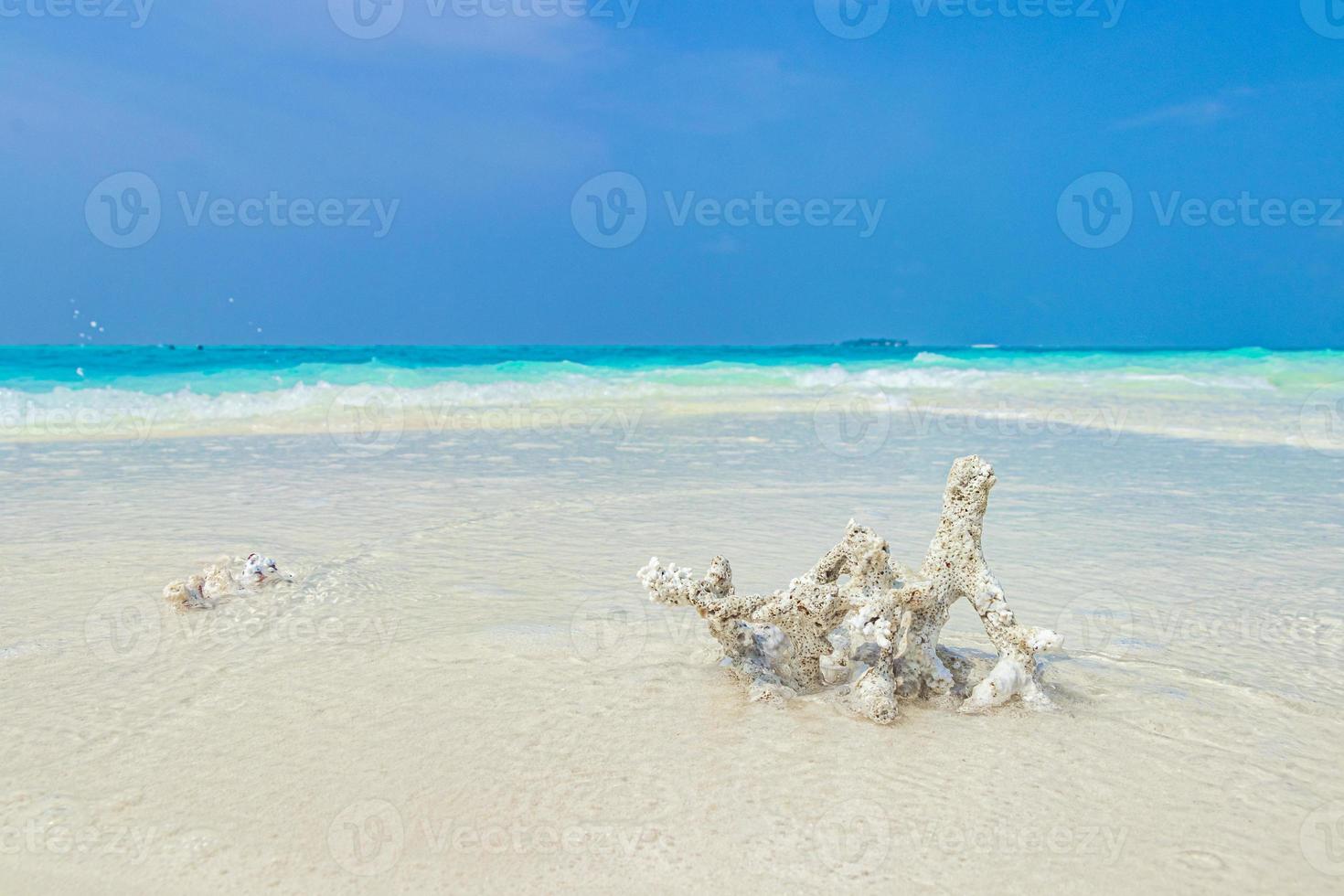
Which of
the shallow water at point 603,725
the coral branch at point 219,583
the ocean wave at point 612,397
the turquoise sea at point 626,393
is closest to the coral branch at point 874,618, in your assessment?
the shallow water at point 603,725

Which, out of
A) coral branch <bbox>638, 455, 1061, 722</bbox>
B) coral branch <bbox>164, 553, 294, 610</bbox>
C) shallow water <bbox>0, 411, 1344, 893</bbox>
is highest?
coral branch <bbox>638, 455, 1061, 722</bbox>

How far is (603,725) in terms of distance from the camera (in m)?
2.82

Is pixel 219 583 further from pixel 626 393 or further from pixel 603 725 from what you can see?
pixel 626 393

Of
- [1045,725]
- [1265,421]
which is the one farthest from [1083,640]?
[1265,421]

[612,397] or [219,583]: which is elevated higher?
[612,397]

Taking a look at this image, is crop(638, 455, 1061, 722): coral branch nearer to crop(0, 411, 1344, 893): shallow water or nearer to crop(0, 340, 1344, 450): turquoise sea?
crop(0, 411, 1344, 893): shallow water

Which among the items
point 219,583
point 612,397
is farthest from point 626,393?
point 219,583

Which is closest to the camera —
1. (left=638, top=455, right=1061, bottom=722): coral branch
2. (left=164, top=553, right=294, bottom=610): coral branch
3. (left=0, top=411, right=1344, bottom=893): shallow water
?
(left=0, top=411, right=1344, bottom=893): shallow water

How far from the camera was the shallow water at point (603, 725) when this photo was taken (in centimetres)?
215

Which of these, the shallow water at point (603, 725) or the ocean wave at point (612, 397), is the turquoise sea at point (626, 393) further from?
the shallow water at point (603, 725)

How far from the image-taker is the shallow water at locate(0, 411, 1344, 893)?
7.06 feet

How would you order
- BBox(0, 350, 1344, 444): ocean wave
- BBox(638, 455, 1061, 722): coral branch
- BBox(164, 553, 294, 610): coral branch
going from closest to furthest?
A: BBox(638, 455, 1061, 722): coral branch → BBox(164, 553, 294, 610): coral branch → BBox(0, 350, 1344, 444): ocean wave

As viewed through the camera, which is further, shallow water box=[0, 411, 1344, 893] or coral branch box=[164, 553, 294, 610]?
coral branch box=[164, 553, 294, 610]

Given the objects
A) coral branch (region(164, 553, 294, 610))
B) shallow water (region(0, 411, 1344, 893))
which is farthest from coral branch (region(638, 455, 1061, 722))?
coral branch (region(164, 553, 294, 610))
